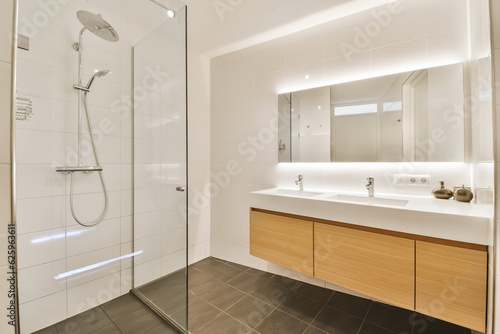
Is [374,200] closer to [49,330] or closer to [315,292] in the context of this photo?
[315,292]

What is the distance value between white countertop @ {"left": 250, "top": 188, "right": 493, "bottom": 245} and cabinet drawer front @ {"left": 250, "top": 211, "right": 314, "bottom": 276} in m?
0.11

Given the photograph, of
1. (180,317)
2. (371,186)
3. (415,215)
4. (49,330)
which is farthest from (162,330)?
(371,186)

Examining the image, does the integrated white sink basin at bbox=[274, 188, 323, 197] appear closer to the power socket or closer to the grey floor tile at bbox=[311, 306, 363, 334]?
the power socket

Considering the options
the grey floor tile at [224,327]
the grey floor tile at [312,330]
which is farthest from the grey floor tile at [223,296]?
the grey floor tile at [312,330]

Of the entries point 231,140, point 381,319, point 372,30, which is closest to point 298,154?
point 231,140

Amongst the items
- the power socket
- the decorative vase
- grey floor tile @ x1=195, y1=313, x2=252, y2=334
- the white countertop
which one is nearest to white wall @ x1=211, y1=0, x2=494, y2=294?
the power socket

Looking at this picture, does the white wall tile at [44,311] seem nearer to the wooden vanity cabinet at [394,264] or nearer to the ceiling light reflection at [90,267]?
the ceiling light reflection at [90,267]

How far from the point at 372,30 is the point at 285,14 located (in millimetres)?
727

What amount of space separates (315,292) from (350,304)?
291 mm

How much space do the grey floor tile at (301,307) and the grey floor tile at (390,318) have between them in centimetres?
37

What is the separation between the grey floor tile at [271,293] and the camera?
1907mm

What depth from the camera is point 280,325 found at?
1613 mm

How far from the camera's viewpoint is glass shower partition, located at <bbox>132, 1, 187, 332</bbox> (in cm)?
175

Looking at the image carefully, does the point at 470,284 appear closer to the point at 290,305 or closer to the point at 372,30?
the point at 290,305
